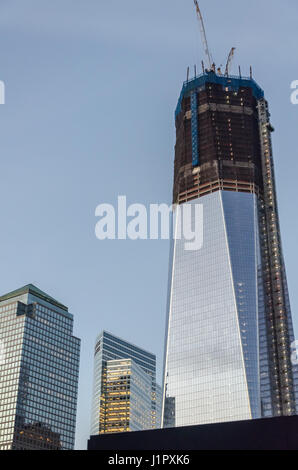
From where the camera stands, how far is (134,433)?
60.0m

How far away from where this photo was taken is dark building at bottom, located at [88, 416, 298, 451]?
53469 mm

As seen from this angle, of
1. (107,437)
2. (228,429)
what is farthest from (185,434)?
(107,437)

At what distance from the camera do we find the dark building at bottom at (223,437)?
175ft

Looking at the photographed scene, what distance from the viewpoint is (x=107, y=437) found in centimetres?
6159

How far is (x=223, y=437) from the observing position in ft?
182
